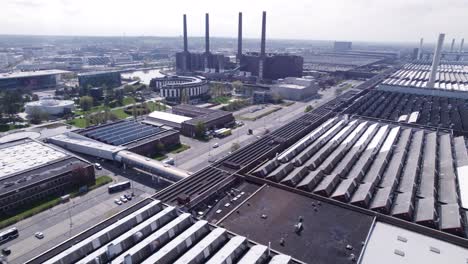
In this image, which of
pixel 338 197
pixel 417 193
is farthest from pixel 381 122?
pixel 338 197

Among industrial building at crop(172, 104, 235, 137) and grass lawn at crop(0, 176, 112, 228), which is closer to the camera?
grass lawn at crop(0, 176, 112, 228)

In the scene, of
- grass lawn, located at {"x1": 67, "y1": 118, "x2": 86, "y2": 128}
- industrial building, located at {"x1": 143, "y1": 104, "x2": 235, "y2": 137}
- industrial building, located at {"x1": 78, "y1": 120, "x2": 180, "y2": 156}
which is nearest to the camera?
industrial building, located at {"x1": 78, "y1": 120, "x2": 180, "y2": 156}

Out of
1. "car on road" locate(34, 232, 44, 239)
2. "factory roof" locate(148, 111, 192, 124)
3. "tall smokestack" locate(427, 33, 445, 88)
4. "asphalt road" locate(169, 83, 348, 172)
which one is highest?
"tall smokestack" locate(427, 33, 445, 88)

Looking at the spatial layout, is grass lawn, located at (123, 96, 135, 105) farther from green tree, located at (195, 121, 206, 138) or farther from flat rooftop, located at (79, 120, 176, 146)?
green tree, located at (195, 121, 206, 138)

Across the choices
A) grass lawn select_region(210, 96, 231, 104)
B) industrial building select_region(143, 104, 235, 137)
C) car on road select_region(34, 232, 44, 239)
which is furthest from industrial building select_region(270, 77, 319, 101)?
car on road select_region(34, 232, 44, 239)

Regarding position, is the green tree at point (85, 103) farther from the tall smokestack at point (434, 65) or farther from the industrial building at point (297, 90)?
the tall smokestack at point (434, 65)

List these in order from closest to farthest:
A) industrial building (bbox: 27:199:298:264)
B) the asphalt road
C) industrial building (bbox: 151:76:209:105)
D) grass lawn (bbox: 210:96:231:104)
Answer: industrial building (bbox: 27:199:298:264), the asphalt road, industrial building (bbox: 151:76:209:105), grass lawn (bbox: 210:96:231:104)

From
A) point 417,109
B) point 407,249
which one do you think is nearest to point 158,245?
point 407,249

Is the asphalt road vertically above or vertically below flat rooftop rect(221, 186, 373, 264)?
below
